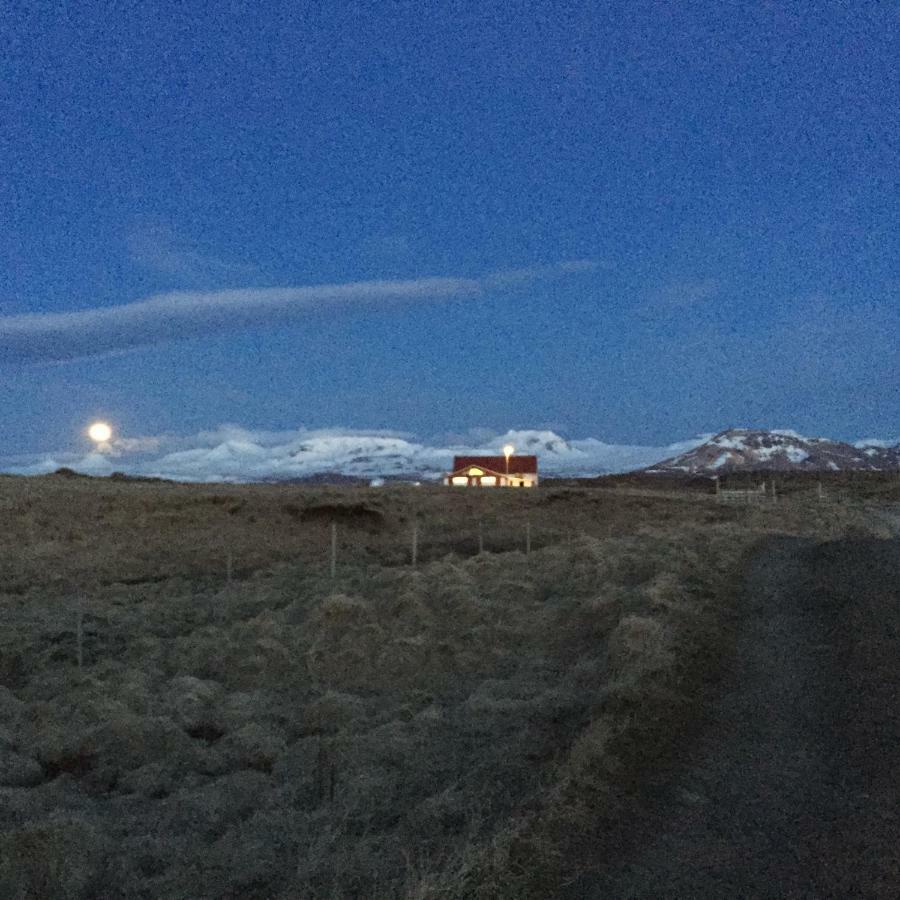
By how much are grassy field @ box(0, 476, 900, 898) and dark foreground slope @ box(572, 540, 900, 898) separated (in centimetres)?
52

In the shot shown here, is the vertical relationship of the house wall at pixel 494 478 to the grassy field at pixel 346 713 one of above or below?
above

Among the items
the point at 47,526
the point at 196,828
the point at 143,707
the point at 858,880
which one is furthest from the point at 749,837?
the point at 47,526

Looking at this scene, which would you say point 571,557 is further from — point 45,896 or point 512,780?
point 45,896

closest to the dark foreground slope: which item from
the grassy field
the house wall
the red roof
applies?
the grassy field

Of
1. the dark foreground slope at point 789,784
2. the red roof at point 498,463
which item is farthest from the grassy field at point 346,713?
the red roof at point 498,463

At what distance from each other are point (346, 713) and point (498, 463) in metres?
87.2

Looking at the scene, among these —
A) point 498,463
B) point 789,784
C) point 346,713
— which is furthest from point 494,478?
point 789,784

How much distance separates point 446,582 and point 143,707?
924cm

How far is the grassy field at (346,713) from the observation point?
7.22 m

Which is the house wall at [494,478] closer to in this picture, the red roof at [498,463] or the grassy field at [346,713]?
the red roof at [498,463]

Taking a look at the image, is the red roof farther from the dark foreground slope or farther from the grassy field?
the dark foreground slope

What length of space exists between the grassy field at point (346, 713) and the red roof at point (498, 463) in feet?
220

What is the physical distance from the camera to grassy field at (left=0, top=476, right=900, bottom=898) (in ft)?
23.7

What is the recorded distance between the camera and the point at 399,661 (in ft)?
50.9
